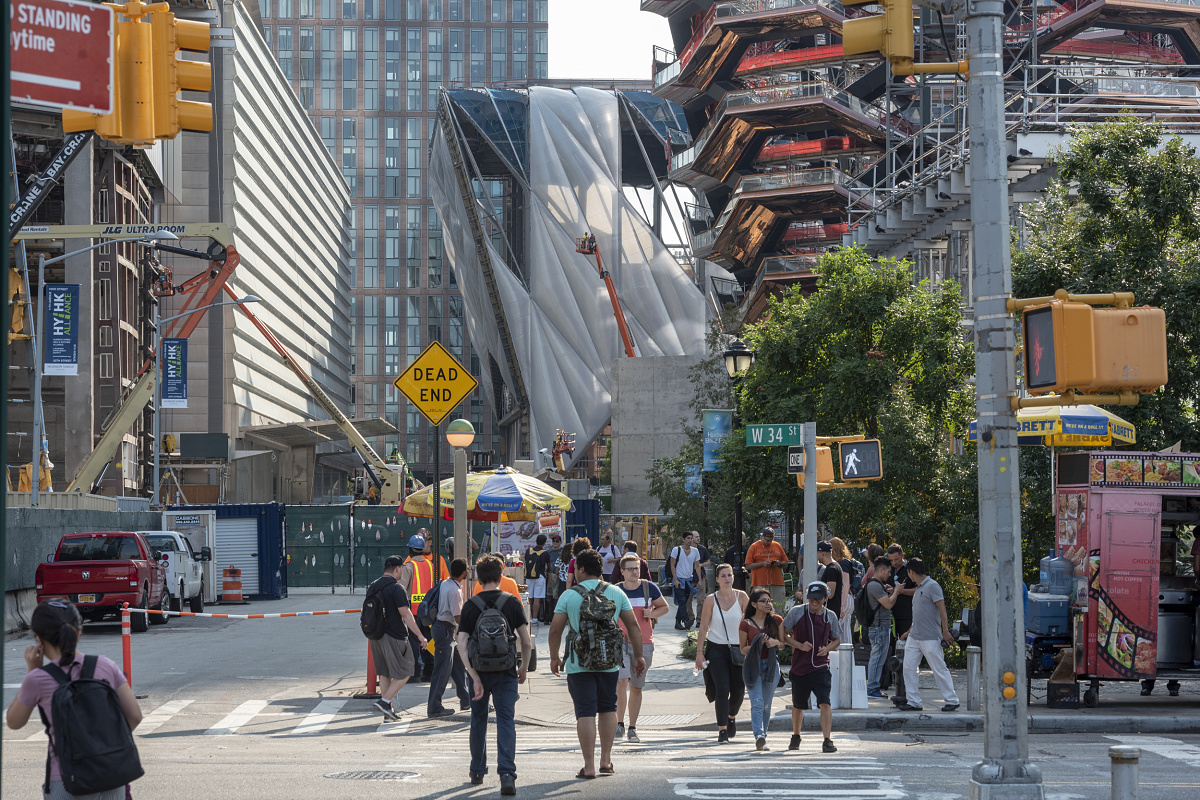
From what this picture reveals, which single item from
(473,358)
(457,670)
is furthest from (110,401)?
(473,358)

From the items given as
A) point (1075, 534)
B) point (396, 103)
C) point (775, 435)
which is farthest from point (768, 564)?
point (396, 103)

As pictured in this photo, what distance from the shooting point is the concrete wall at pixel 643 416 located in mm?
69625

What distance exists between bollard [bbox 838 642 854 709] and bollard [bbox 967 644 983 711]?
128 cm

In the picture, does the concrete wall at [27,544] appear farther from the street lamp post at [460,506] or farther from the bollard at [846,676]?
the bollard at [846,676]

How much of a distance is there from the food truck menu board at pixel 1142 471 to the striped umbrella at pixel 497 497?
11427mm

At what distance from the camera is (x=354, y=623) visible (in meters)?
Answer: 30.0

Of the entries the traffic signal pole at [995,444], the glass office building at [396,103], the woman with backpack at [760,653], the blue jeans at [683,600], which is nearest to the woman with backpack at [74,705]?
the traffic signal pole at [995,444]

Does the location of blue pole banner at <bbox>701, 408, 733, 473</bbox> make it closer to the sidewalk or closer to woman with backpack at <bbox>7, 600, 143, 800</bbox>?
the sidewalk

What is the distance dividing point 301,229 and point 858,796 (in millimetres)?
116104

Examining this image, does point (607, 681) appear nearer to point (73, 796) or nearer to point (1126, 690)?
point (73, 796)

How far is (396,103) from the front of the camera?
156500mm

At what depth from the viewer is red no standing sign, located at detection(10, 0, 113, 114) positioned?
18.4 ft

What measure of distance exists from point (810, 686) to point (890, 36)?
6822 mm

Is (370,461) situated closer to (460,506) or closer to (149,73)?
(460,506)
